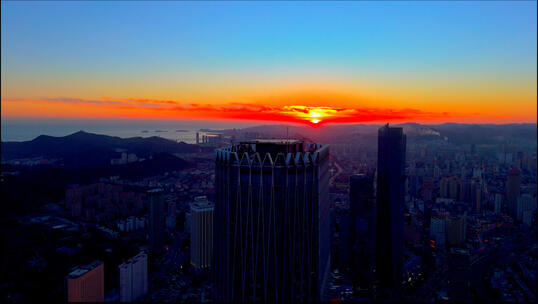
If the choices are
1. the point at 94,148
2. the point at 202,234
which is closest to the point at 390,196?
the point at 202,234

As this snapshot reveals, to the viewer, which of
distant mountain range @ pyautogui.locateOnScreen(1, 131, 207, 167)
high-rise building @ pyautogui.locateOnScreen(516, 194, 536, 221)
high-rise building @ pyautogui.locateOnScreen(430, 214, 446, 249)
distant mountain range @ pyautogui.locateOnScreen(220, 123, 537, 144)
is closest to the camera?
distant mountain range @ pyautogui.locateOnScreen(220, 123, 537, 144)

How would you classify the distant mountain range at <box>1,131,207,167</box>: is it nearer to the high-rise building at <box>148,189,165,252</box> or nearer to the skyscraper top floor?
the high-rise building at <box>148,189,165,252</box>

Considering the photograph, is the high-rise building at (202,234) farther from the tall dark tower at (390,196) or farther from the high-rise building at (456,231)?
the high-rise building at (456,231)

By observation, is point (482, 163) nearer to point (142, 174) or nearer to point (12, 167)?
point (12, 167)

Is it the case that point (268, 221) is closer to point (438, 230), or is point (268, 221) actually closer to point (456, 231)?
point (456, 231)

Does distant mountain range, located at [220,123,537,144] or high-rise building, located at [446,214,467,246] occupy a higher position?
distant mountain range, located at [220,123,537,144]

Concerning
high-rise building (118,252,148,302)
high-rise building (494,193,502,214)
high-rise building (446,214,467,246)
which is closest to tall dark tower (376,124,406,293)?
high-rise building (446,214,467,246)
